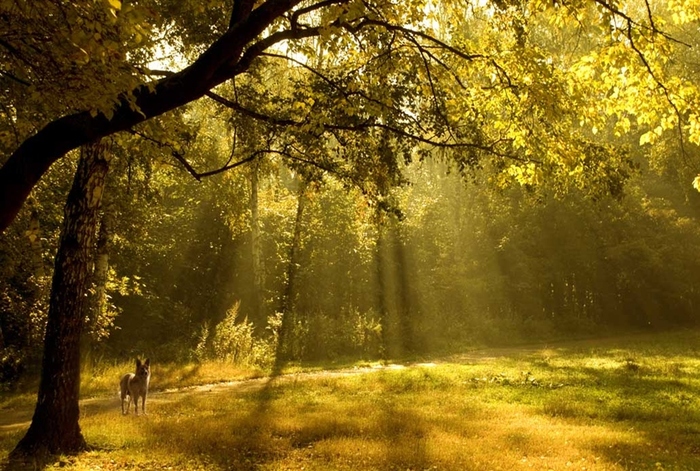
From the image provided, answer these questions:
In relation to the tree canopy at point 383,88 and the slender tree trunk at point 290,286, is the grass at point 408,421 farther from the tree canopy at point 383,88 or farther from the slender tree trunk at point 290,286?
the slender tree trunk at point 290,286

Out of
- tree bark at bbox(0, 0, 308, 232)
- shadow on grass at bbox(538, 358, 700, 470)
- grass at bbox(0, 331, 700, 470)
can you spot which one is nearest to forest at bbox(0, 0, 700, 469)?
tree bark at bbox(0, 0, 308, 232)

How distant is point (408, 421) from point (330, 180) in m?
13.6

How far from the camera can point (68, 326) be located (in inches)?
329

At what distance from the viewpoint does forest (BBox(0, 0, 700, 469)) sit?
225 inches

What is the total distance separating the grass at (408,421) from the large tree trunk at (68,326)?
0.49 meters

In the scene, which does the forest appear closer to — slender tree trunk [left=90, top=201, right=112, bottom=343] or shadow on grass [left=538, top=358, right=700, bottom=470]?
slender tree trunk [left=90, top=201, right=112, bottom=343]

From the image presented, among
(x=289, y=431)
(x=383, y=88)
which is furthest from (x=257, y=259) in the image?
(x=383, y=88)

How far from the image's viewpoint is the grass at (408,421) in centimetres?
770

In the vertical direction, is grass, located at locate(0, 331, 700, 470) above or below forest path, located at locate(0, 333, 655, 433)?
below

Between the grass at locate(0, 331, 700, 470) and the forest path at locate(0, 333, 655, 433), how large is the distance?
117mm

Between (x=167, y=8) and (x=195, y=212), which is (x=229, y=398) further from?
(x=195, y=212)

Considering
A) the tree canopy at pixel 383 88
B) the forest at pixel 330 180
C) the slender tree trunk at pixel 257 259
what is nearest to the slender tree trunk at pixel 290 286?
the forest at pixel 330 180

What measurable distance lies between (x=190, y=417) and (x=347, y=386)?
17.5ft

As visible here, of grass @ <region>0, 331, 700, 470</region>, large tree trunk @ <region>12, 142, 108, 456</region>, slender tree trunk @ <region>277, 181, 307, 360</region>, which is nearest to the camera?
grass @ <region>0, 331, 700, 470</region>
